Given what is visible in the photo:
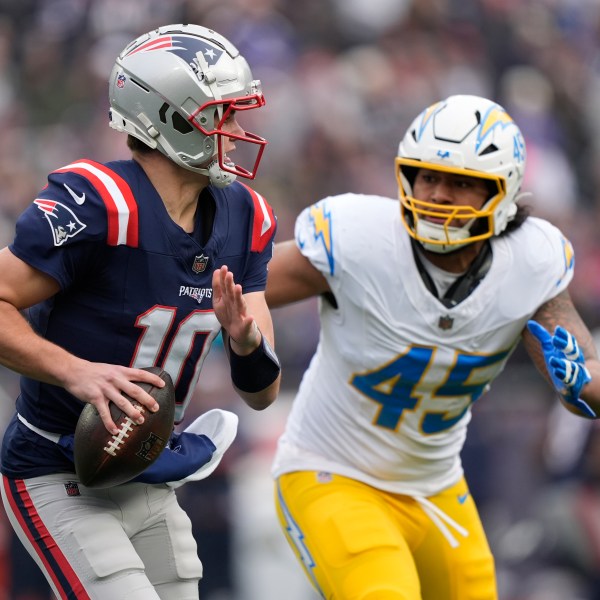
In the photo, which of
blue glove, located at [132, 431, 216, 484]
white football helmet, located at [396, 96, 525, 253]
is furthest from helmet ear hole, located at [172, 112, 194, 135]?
white football helmet, located at [396, 96, 525, 253]

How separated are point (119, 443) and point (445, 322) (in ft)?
4.67

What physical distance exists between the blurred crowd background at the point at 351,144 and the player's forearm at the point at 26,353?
10.0 feet

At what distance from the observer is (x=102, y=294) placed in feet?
10.7

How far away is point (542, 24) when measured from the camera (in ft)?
30.8

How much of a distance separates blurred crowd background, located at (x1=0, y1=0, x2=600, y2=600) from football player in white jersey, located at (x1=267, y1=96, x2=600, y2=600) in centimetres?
200

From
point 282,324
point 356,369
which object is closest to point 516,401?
point 282,324

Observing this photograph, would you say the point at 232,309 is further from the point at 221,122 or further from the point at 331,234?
the point at 331,234

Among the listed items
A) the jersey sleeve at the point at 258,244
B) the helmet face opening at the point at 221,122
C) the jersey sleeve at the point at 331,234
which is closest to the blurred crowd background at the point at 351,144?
the jersey sleeve at the point at 331,234

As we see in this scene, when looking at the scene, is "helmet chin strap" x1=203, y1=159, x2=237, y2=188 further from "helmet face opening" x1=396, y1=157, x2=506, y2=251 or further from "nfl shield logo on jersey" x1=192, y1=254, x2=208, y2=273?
"helmet face opening" x1=396, y1=157, x2=506, y2=251

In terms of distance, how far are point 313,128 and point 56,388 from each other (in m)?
5.17

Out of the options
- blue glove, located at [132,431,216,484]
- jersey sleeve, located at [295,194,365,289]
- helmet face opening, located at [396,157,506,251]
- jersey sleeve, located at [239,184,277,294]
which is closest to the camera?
blue glove, located at [132,431,216,484]

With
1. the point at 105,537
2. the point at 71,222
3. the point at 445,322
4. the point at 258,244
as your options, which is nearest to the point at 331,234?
the point at 445,322

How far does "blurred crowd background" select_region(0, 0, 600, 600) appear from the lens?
246 inches

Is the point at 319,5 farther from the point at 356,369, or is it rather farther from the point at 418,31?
the point at 356,369
